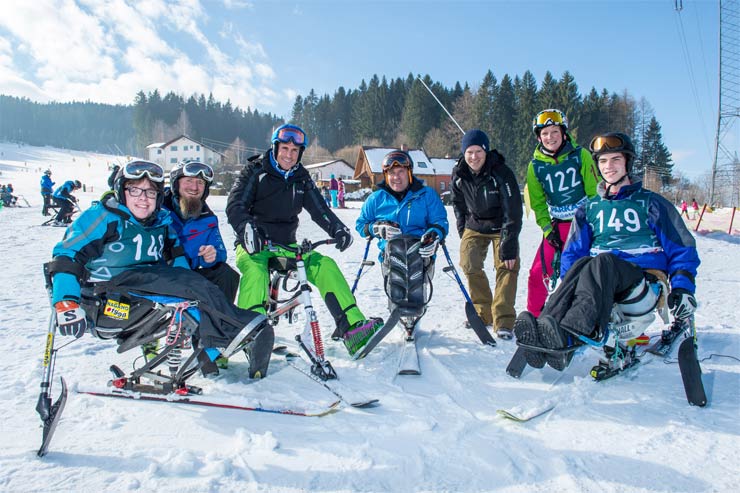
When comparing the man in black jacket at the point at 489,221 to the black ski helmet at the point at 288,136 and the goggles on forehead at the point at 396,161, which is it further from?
the black ski helmet at the point at 288,136

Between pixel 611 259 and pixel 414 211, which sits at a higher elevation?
pixel 414 211

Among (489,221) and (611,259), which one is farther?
(489,221)

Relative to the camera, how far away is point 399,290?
162 inches

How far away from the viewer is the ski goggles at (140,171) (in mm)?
3252

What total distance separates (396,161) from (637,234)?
230 cm

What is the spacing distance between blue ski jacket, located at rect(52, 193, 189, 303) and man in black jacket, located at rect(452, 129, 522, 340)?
121 inches

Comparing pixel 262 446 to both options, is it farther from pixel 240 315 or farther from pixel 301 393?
pixel 240 315

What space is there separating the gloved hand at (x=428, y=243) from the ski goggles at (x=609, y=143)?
1.58 meters

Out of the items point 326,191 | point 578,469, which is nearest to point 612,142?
point 578,469

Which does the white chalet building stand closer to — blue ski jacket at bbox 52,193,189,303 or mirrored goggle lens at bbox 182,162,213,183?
mirrored goggle lens at bbox 182,162,213,183

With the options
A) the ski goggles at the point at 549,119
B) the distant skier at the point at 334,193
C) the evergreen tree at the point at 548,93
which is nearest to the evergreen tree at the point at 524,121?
the evergreen tree at the point at 548,93

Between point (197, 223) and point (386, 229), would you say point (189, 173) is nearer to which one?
point (197, 223)

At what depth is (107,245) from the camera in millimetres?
3139

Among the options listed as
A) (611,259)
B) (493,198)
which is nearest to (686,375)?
(611,259)
